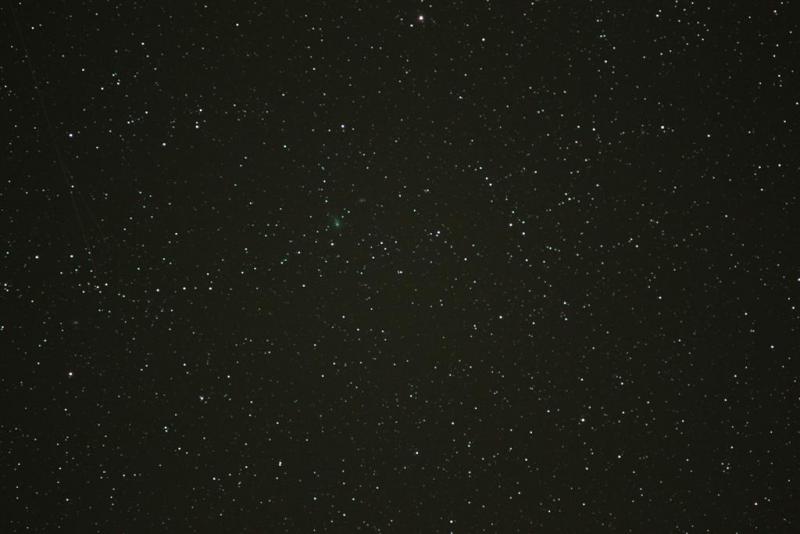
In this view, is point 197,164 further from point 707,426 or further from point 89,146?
point 707,426

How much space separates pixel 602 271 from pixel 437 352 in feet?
0.37

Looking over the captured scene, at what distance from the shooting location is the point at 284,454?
41cm

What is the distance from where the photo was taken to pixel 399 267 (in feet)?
1.31

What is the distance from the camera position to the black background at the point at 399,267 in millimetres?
388

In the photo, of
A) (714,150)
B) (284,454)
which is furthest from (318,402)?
(714,150)

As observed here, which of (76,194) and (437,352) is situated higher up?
(76,194)

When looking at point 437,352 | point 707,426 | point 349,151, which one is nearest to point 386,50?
point 349,151

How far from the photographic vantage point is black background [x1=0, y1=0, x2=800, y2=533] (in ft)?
1.27

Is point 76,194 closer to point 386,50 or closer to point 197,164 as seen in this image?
point 197,164

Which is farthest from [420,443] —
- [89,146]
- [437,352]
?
[89,146]

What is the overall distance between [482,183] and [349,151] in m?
0.08

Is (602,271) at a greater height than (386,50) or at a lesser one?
lesser

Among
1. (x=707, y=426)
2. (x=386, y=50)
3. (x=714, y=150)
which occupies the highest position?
(x=386, y=50)

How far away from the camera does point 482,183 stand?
15.5 inches
